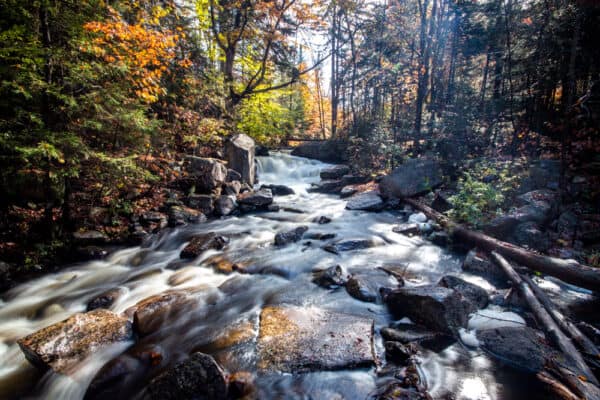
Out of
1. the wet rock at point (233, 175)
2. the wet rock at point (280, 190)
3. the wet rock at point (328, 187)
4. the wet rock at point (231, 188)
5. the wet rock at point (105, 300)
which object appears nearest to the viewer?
the wet rock at point (105, 300)

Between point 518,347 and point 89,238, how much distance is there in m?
7.75

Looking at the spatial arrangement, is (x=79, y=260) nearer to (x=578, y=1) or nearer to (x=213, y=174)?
(x=213, y=174)

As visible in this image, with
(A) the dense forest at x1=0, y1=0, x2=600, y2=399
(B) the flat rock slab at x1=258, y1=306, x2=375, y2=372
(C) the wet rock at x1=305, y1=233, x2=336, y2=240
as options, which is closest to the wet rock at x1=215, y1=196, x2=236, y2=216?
(A) the dense forest at x1=0, y1=0, x2=600, y2=399

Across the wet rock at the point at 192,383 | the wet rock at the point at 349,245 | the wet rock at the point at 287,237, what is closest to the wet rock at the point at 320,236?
the wet rock at the point at 287,237

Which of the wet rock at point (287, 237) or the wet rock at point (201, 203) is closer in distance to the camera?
the wet rock at point (287, 237)

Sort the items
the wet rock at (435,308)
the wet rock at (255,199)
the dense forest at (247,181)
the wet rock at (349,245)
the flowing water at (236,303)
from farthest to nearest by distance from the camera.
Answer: the wet rock at (255,199)
the wet rock at (349,245)
the dense forest at (247,181)
the wet rock at (435,308)
the flowing water at (236,303)

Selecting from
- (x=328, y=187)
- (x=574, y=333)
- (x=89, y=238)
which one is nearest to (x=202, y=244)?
(x=89, y=238)

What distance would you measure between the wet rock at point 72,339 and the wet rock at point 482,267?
5.55 meters

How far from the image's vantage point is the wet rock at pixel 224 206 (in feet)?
30.2

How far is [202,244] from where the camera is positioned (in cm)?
651

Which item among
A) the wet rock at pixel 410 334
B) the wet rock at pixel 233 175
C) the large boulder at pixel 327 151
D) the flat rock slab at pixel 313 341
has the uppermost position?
the large boulder at pixel 327 151

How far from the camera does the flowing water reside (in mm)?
2785

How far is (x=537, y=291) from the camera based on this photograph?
3896mm

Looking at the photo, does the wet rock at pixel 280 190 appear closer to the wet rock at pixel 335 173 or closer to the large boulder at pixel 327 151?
the wet rock at pixel 335 173
